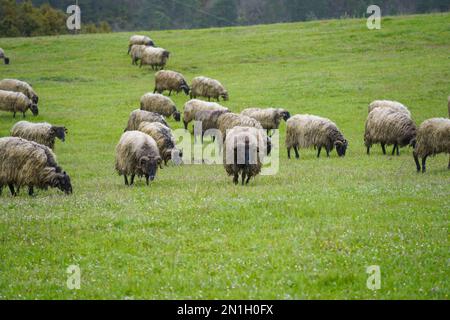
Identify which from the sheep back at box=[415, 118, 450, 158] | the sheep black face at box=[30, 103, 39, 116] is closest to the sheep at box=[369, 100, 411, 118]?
the sheep back at box=[415, 118, 450, 158]

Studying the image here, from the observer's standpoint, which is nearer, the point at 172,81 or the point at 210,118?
the point at 210,118

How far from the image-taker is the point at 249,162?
1959cm

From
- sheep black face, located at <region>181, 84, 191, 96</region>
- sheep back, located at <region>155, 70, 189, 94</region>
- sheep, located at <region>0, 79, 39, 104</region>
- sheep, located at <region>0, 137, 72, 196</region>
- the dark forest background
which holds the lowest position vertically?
sheep, located at <region>0, 137, 72, 196</region>

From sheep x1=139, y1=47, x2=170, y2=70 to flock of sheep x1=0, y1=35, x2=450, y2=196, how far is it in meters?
10.1

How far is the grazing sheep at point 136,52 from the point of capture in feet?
185

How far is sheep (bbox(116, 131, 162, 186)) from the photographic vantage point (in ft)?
67.7

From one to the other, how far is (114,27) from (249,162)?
104 m

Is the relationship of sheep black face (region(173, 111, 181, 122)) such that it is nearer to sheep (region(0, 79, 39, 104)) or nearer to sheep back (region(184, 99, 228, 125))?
sheep back (region(184, 99, 228, 125))

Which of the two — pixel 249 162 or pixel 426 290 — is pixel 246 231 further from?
pixel 249 162

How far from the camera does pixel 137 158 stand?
20.8m

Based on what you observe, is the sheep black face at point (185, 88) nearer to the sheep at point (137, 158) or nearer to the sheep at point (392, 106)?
the sheep at point (392, 106)

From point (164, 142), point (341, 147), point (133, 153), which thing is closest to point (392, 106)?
point (341, 147)

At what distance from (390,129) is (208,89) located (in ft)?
58.6

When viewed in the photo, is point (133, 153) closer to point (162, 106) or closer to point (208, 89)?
point (162, 106)
